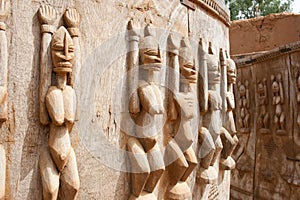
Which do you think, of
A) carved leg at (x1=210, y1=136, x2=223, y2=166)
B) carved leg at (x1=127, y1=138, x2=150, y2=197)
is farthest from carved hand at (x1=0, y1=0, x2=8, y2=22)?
carved leg at (x1=210, y1=136, x2=223, y2=166)

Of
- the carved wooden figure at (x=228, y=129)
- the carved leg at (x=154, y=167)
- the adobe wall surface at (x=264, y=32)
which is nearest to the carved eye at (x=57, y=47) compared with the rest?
the carved leg at (x=154, y=167)

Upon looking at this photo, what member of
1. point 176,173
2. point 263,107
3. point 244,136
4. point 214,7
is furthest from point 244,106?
point 176,173

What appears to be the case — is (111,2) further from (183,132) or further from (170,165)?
(170,165)

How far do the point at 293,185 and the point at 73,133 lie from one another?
12.3ft

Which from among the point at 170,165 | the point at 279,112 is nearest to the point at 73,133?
the point at 170,165

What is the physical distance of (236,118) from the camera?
543 centimetres

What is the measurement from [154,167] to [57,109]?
0.59m

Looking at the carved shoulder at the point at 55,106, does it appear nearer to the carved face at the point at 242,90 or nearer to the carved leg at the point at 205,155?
the carved leg at the point at 205,155

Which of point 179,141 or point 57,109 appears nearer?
point 57,109

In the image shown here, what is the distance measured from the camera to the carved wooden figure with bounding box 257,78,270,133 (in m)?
4.95

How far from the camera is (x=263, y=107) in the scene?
5.00 metres

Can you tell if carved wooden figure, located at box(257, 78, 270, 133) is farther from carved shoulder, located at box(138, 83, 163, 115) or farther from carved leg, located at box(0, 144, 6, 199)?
carved leg, located at box(0, 144, 6, 199)

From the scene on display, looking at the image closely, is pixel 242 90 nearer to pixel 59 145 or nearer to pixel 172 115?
pixel 172 115

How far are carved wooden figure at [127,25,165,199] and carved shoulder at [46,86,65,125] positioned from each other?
403 mm
